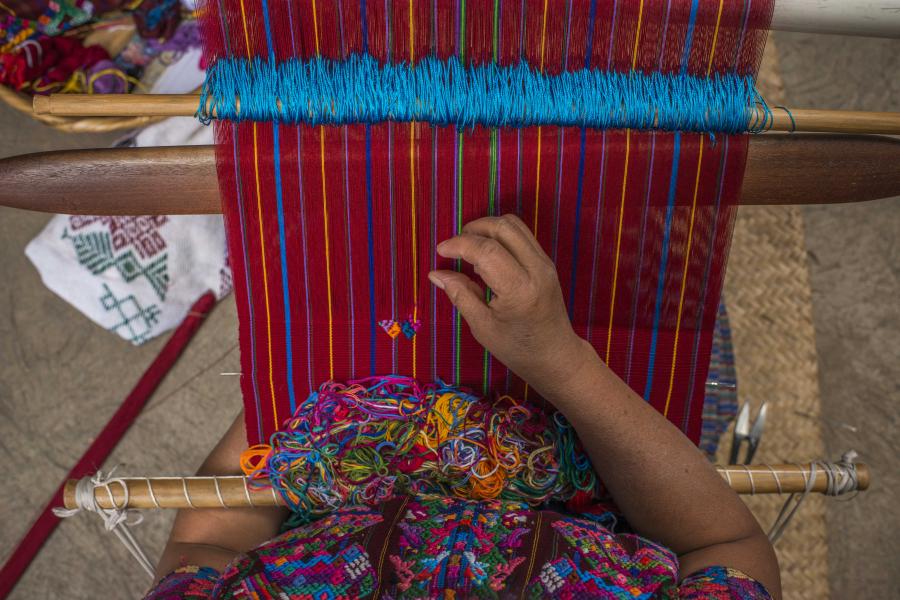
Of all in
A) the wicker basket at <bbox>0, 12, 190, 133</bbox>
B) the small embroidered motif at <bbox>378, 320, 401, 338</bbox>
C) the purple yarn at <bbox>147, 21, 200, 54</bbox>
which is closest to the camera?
the small embroidered motif at <bbox>378, 320, 401, 338</bbox>

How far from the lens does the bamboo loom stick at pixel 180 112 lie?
0.90 meters

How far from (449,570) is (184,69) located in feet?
6.20

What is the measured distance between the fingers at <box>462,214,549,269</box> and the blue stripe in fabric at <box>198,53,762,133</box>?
0.14 metres

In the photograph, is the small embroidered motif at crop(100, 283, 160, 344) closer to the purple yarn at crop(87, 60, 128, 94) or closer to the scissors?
the purple yarn at crop(87, 60, 128, 94)

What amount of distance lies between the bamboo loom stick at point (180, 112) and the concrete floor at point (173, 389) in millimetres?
1252

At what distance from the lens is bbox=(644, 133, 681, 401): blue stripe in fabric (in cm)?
99

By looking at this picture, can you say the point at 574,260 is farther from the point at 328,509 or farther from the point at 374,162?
the point at 328,509

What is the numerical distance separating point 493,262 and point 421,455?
35cm

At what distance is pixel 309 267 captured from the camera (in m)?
1.06

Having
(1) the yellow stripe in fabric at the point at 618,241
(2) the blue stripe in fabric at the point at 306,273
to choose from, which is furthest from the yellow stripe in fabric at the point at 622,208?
(2) the blue stripe in fabric at the point at 306,273

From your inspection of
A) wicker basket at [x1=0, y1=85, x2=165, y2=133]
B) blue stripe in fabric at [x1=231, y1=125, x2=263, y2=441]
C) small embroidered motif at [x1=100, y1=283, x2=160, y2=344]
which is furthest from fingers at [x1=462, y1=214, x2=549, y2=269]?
small embroidered motif at [x1=100, y1=283, x2=160, y2=344]

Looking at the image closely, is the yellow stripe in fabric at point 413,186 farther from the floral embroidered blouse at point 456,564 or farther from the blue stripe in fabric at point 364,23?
the floral embroidered blouse at point 456,564

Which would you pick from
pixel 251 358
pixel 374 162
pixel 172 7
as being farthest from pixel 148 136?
pixel 374 162

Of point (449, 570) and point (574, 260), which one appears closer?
point (449, 570)
